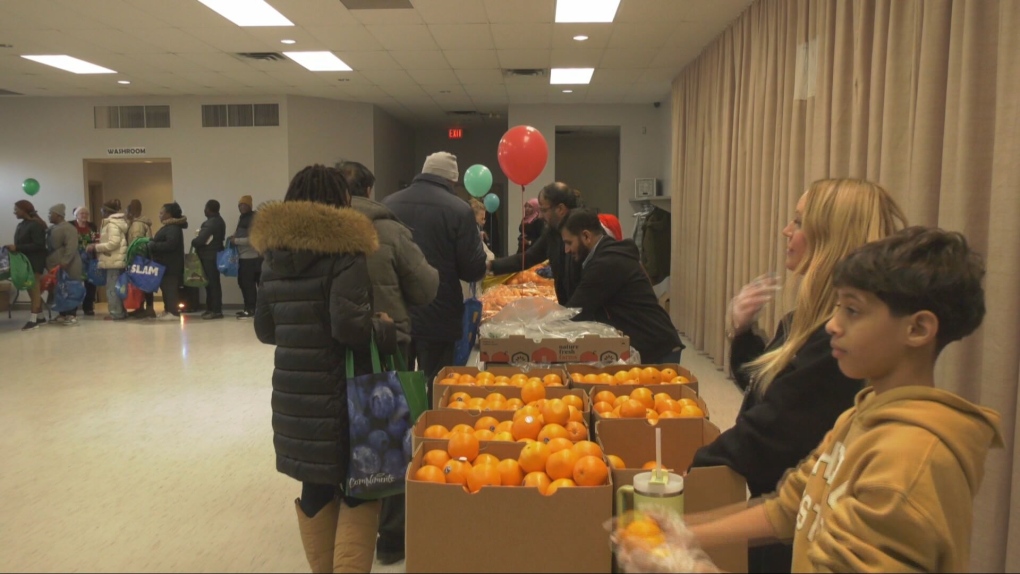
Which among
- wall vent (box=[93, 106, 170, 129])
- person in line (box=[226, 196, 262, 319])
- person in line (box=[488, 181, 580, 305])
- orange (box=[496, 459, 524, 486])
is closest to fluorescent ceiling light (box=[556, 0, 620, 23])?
person in line (box=[488, 181, 580, 305])

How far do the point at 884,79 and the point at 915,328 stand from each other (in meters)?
2.56

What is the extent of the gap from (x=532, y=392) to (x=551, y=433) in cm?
42

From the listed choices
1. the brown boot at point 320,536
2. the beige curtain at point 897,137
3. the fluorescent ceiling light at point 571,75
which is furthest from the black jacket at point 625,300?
the fluorescent ceiling light at point 571,75

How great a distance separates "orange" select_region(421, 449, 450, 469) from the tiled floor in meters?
0.71

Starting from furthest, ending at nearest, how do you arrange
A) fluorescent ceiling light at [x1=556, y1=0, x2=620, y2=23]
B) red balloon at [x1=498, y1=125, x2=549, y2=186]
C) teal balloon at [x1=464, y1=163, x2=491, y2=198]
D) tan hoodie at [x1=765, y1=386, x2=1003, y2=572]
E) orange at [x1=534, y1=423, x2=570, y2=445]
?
teal balloon at [x1=464, y1=163, x2=491, y2=198], fluorescent ceiling light at [x1=556, y1=0, x2=620, y2=23], red balloon at [x1=498, y1=125, x2=549, y2=186], orange at [x1=534, y1=423, x2=570, y2=445], tan hoodie at [x1=765, y1=386, x2=1003, y2=572]

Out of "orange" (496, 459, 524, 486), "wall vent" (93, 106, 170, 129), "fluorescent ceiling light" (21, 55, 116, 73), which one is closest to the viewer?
"orange" (496, 459, 524, 486)

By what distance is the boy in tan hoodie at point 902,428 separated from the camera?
0.93 meters

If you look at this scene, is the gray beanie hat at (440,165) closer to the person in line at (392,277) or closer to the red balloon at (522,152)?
the person in line at (392,277)

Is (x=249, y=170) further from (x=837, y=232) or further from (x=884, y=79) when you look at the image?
(x=837, y=232)

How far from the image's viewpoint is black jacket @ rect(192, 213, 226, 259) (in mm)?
9359

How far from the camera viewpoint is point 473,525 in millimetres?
1436

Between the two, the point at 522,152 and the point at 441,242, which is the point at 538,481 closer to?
the point at 441,242

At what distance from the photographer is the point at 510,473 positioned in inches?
64.9

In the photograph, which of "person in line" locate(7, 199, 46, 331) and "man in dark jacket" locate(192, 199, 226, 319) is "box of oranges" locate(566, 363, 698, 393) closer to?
"man in dark jacket" locate(192, 199, 226, 319)
